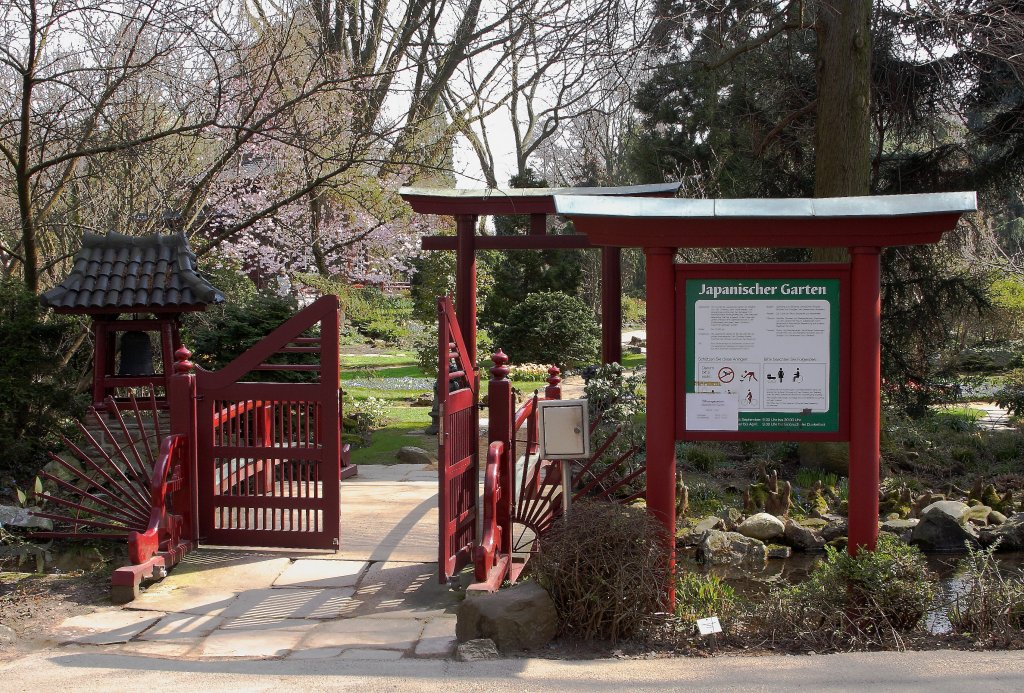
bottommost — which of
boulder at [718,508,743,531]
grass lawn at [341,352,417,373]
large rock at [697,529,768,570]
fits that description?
large rock at [697,529,768,570]

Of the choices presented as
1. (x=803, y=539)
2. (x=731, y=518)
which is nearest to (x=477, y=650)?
(x=803, y=539)

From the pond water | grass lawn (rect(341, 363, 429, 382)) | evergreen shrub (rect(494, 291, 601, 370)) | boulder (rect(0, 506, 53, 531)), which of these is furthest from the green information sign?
evergreen shrub (rect(494, 291, 601, 370))

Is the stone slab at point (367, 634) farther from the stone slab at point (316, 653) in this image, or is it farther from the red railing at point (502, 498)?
the red railing at point (502, 498)

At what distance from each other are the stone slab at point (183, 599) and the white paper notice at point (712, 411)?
3113 mm

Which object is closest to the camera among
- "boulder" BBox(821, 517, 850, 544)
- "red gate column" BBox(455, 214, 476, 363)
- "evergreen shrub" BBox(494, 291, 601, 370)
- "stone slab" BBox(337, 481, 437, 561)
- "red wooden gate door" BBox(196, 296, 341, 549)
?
"red wooden gate door" BBox(196, 296, 341, 549)

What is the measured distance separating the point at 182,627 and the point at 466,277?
18.2 ft

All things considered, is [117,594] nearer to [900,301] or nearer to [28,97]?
[28,97]

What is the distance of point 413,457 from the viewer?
1212cm

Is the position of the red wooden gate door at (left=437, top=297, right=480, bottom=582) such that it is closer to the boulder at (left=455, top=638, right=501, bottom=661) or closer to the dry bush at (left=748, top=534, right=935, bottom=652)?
the boulder at (left=455, top=638, right=501, bottom=661)

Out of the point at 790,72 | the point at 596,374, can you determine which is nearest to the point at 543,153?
the point at 790,72

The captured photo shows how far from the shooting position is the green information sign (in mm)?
5773

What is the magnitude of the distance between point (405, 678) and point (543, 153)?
38.9m

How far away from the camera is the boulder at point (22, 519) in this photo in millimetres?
7414

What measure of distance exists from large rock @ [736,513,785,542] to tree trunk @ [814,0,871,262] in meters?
3.85
